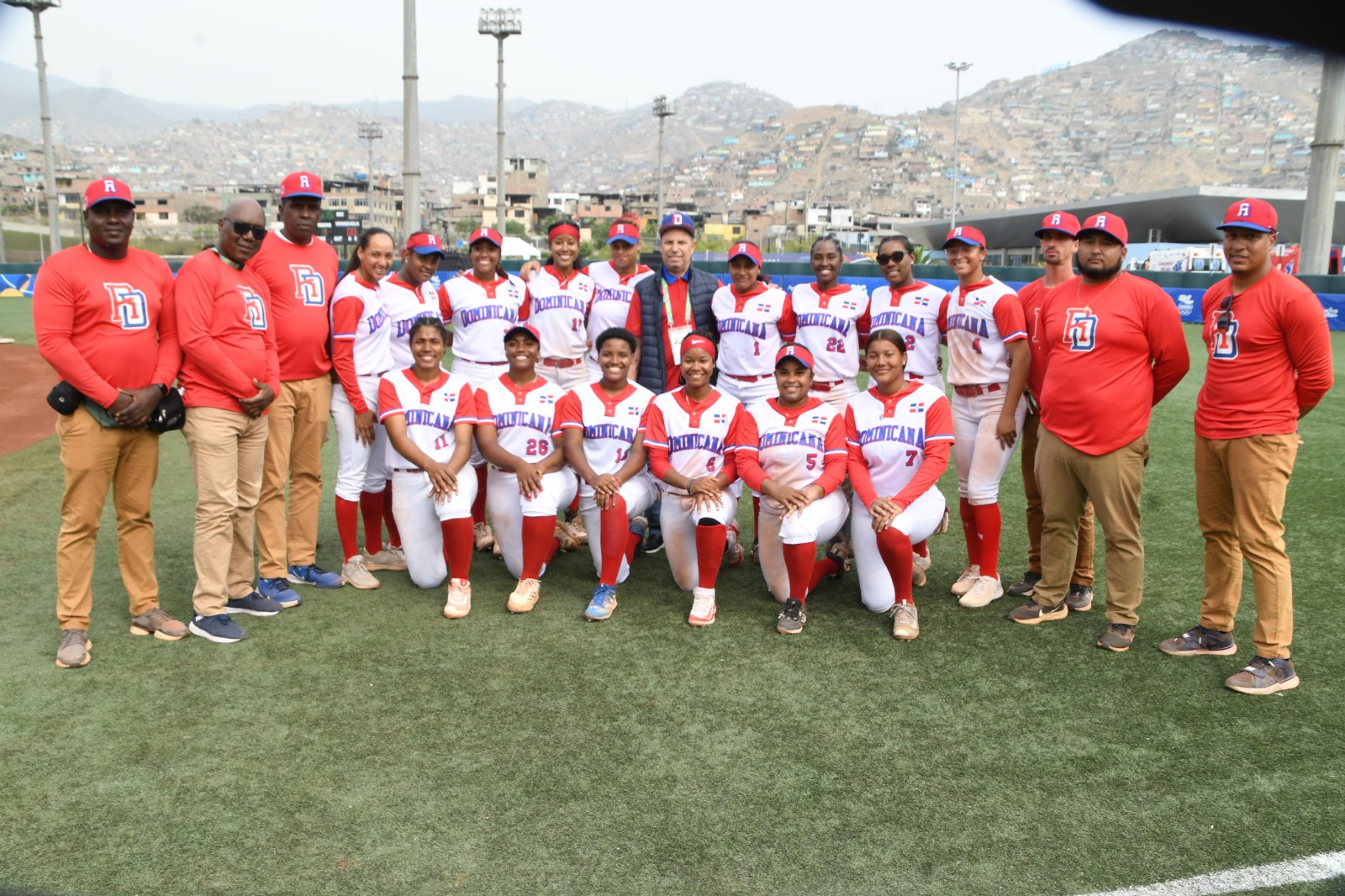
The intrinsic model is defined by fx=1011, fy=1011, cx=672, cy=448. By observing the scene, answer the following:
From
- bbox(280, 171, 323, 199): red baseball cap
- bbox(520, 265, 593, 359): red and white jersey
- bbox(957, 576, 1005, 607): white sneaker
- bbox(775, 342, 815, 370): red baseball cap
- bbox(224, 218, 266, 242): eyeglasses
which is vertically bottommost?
bbox(957, 576, 1005, 607): white sneaker

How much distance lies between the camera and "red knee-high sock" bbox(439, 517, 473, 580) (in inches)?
208

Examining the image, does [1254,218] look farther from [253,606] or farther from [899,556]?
[253,606]

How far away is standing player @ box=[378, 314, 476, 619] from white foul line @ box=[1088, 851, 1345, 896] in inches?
140

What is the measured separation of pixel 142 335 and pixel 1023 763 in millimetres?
3983

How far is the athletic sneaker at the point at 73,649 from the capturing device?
4371 mm

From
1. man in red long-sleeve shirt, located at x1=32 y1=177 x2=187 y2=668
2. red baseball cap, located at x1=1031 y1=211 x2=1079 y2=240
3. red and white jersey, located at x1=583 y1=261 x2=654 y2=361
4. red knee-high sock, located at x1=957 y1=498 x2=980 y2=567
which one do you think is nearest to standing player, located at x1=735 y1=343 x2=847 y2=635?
red knee-high sock, located at x1=957 y1=498 x2=980 y2=567

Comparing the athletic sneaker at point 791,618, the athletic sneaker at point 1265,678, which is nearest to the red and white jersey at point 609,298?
the athletic sneaker at point 791,618

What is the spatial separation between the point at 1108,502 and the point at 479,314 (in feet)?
11.8

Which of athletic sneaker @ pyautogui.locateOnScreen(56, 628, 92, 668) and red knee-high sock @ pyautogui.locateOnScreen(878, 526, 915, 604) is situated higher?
red knee-high sock @ pyautogui.locateOnScreen(878, 526, 915, 604)

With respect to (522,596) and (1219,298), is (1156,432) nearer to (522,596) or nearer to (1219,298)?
(1219,298)

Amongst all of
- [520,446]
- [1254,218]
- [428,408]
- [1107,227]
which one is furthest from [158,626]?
[1254,218]

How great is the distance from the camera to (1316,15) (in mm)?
641

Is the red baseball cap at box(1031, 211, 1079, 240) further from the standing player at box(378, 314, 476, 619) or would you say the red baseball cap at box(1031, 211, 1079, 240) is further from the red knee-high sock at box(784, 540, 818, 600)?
Result: the standing player at box(378, 314, 476, 619)

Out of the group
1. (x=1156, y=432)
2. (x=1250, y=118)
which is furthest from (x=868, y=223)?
(x=1250, y=118)
